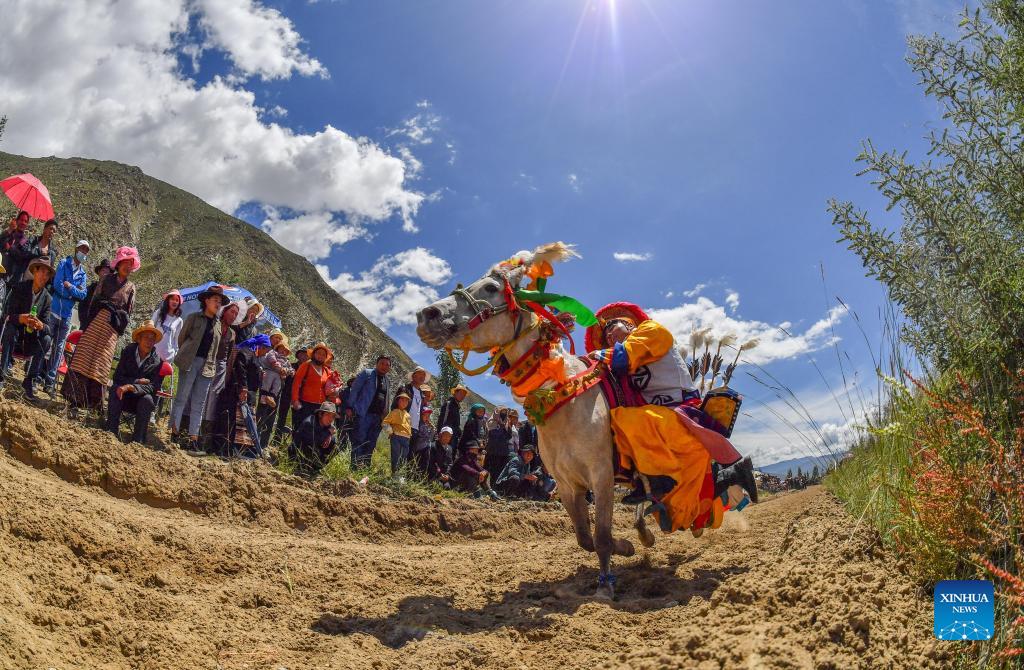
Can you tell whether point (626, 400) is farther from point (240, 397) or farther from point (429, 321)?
point (240, 397)

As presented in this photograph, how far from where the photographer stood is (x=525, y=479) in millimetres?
12312

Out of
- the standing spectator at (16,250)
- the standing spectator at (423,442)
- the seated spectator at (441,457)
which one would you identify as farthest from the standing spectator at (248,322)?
the seated spectator at (441,457)

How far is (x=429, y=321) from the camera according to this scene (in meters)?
4.54

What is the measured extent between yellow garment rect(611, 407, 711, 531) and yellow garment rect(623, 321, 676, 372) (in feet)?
1.26

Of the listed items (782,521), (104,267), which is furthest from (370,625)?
(104,267)

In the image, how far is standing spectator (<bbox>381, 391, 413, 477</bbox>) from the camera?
388 inches

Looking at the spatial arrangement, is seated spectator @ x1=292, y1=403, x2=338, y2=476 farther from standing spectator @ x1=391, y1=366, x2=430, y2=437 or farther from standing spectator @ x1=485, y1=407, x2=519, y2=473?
standing spectator @ x1=485, y1=407, x2=519, y2=473

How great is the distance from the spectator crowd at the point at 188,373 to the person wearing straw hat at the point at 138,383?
0.04 ft

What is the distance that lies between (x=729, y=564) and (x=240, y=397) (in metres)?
6.28

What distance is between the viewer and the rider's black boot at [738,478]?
17.4 ft

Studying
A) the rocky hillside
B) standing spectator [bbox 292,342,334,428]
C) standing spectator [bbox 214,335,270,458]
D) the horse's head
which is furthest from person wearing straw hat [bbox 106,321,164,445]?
the rocky hillside

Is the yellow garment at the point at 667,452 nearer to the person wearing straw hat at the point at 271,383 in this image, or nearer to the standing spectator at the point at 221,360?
the standing spectator at the point at 221,360

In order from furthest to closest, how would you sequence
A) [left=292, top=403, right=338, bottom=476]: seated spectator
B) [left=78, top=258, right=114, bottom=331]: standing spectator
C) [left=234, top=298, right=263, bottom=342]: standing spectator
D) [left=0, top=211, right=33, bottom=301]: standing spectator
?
1. [left=234, top=298, right=263, bottom=342]: standing spectator
2. [left=292, top=403, right=338, bottom=476]: seated spectator
3. [left=78, top=258, right=114, bottom=331]: standing spectator
4. [left=0, top=211, right=33, bottom=301]: standing spectator

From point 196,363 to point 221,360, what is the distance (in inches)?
16.0
